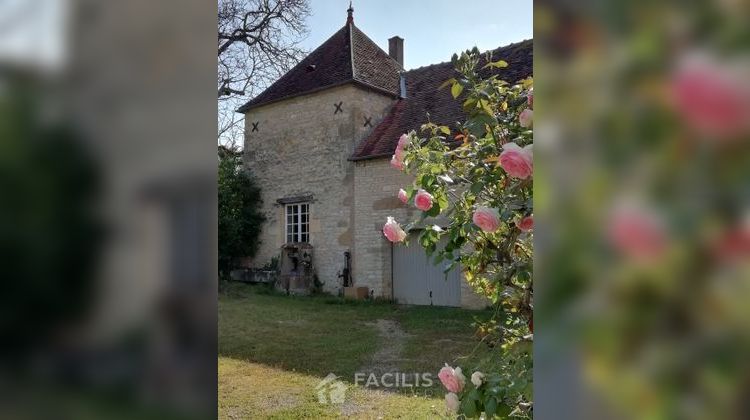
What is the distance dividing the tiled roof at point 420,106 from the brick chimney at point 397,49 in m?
1.18

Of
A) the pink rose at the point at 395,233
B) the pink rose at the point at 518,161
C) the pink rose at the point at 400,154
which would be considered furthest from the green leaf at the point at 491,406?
the pink rose at the point at 400,154

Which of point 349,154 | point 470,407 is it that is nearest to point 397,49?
point 349,154

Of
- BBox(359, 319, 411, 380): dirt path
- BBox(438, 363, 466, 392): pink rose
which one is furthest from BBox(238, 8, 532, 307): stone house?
BBox(438, 363, 466, 392): pink rose

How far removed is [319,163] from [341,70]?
7.96ft

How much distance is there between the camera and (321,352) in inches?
290

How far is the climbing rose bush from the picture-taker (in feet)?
6.09

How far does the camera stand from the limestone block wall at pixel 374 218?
1213 centimetres

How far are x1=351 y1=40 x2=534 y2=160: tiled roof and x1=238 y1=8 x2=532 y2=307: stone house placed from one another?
0.11 ft
